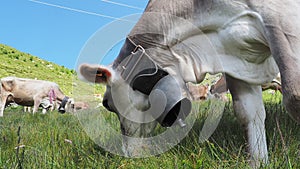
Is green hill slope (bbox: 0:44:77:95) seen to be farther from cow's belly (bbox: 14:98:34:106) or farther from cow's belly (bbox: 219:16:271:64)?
cow's belly (bbox: 219:16:271:64)

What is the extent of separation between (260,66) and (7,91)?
43.6 ft

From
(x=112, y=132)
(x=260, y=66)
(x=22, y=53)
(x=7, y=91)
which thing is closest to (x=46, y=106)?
(x=7, y=91)

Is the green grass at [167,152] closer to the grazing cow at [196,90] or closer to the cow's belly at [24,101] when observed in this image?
the grazing cow at [196,90]

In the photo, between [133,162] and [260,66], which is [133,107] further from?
[260,66]

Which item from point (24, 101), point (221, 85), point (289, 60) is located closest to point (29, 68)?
point (24, 101)

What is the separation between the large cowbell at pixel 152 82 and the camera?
2.40 meters

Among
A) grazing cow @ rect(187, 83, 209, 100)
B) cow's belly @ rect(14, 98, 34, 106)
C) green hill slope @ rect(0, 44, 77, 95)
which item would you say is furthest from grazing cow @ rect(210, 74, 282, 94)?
green hill slope @ rect(0, 44, 77, 95)

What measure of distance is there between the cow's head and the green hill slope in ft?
67.9

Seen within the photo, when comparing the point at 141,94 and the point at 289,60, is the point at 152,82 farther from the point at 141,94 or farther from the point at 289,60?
the point at 289,60

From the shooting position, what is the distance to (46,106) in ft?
46.6

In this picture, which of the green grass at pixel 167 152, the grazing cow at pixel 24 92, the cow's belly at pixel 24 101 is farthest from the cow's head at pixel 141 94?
the cow's belly at pixel 24 101

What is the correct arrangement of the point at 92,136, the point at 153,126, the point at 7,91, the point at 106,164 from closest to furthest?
the point at 106,164 < the point at 153,126 < the point at 92,136 < the point at 7,91

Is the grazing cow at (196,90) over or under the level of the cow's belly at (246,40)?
under

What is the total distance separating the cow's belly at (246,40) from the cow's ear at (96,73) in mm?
769
